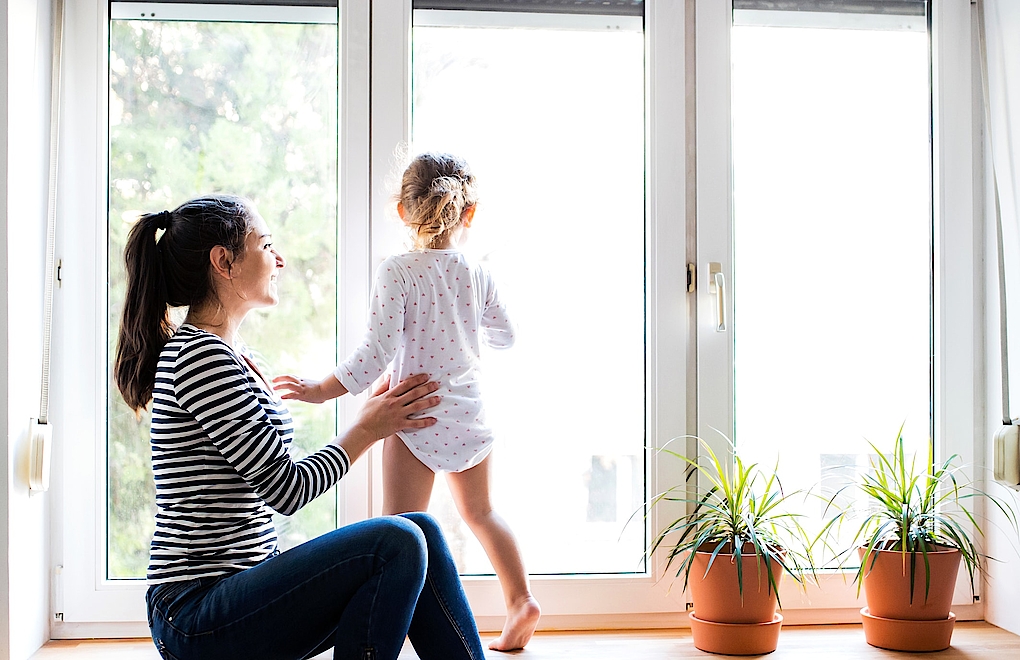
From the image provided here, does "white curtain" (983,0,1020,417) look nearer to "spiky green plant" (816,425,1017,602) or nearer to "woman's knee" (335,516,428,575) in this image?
"spiky green plant" (816,425,1017,602)

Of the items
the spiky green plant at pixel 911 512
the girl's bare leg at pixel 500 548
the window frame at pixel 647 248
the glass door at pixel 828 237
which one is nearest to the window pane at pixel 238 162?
the window frame at pixel 647 248

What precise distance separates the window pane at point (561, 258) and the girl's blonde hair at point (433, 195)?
21 cm

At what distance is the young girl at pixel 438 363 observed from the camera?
1798mm

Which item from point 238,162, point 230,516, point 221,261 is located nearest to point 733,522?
point 230,516

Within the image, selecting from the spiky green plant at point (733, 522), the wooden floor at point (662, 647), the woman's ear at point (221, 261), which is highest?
the woman's ear at point (221, 261)

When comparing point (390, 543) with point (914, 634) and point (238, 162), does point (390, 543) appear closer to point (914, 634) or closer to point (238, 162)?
point (238, 162)

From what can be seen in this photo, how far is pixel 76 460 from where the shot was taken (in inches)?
77.0

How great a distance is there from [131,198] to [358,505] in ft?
2.89

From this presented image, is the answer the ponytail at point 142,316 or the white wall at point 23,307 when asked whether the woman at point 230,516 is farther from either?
the white wall at point 23,307

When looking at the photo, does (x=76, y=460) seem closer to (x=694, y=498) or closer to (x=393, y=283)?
(x=393, y=283)

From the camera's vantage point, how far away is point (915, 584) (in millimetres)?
1876

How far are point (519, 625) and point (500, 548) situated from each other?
0.54 ft

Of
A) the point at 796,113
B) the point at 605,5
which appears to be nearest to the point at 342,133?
the point at 605,5

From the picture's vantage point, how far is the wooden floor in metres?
1.85
